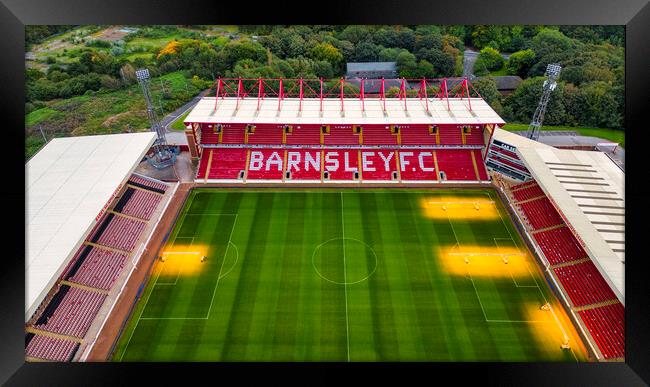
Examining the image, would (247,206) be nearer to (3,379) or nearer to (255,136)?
(255,136)

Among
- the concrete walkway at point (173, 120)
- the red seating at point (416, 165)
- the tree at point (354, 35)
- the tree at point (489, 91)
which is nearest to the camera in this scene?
the red seating at point (416, 165)

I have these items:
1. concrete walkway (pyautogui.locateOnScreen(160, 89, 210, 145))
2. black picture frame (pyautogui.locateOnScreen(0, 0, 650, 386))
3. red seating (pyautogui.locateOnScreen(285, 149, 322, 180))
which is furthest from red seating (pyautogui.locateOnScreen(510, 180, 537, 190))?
concrete walkway (pyautogui.locateOnScreen(160, 89, 210, 145))

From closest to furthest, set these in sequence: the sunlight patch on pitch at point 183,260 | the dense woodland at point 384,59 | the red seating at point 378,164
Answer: the sunlight patch on pitch at point 183,260, the red seating at point 378,164, the dense woodland at point 384,59

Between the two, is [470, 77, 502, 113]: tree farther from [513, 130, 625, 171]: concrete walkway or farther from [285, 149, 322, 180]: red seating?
[285, 149, 322, 180]: red seating

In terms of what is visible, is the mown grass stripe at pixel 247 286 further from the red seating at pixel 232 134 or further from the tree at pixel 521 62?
the tree at pixel 521 62

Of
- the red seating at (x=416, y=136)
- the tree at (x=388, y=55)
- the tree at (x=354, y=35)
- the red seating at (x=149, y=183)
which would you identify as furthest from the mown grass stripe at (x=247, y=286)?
the tree at (x=354, y=35)

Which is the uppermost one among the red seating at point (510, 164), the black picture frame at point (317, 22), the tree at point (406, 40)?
the black picture frame at point (317, 22)
